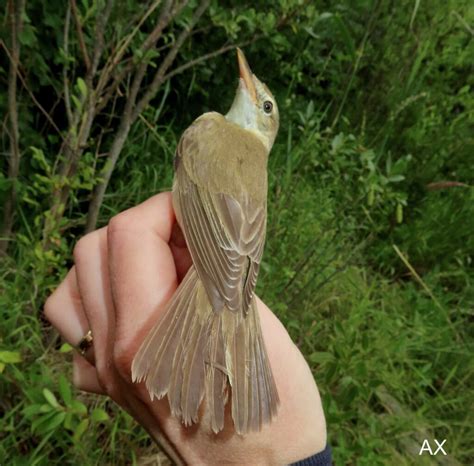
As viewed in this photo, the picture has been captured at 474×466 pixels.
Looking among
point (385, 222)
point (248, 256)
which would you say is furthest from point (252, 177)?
point (385, 222)

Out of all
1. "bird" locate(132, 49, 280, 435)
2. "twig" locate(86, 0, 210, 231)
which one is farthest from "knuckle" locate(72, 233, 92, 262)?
"twig" locate(86, 0, 210, 231)

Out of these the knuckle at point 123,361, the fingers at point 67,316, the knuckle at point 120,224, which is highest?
the knuckle at point 120,224

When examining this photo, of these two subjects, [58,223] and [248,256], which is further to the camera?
[58,223]

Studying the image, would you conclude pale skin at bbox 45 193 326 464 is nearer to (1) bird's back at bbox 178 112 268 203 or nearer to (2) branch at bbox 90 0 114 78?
(1) bird's back at bbox 178 112 268 203

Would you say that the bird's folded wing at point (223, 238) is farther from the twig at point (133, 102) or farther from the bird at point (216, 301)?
the twig at point (133, 102)

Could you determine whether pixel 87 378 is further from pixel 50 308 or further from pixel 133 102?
pixel 133 102

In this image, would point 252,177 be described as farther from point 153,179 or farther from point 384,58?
point 384,58

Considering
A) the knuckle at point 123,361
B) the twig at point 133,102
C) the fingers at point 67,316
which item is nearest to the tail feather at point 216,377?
the knuckle at point 123,361

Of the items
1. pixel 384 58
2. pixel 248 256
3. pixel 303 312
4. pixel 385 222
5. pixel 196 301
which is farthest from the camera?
pixel 384 58
